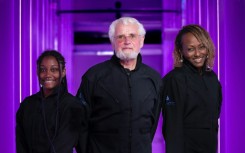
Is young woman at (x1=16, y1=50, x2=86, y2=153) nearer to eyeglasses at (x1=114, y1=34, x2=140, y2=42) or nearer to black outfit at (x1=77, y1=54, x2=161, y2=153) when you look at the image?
black outfit at (x1=77, y1=54, x2=161, y2=153)

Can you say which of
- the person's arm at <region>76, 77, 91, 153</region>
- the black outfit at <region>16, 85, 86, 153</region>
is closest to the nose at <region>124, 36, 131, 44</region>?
the person's arm at <region>76, 77, 91, 153</region>

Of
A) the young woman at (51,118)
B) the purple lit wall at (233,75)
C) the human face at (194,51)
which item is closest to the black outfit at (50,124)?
the young woman at (51,118)

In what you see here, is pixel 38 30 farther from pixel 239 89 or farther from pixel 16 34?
pixel 239 89

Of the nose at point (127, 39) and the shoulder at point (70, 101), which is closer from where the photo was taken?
the nose at point (127, 39)

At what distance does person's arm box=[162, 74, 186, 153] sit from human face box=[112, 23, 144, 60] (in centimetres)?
30

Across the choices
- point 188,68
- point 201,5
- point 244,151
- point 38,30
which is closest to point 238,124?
point 244,151

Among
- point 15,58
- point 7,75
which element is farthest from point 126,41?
point 15,58

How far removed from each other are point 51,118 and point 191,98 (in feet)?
2.87

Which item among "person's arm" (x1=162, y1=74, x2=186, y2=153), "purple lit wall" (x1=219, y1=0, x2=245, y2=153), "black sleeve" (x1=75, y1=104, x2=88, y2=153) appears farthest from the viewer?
"purple lit wall" (x1=219, y1=0, x2=245, y2=153)

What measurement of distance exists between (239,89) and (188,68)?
451 millimetres

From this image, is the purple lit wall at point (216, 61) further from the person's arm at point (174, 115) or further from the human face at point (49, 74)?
the person's arm at point (174, 115)

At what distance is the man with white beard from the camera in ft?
9.46

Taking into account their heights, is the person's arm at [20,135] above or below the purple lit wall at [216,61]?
below

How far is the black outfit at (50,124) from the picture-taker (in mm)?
2998
